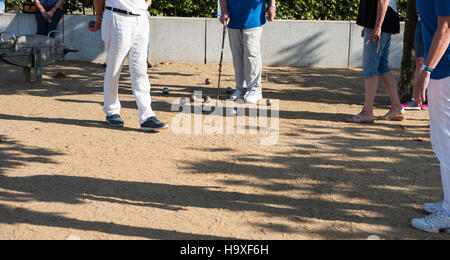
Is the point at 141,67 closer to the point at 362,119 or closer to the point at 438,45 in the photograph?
the point at 362,119

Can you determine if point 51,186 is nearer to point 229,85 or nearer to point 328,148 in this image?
point 328,148

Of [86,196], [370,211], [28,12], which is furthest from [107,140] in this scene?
[28,12]

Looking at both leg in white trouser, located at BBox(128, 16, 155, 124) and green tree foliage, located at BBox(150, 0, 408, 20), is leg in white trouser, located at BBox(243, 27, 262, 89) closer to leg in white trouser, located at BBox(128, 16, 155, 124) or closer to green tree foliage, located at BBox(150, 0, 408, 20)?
leg in white trouser, located at BBox(128, 16, 155, 124)

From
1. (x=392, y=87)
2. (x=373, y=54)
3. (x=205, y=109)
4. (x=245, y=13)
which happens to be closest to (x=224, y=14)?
(x=245, y=13)

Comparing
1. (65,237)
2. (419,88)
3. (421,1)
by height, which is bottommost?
(65,237)

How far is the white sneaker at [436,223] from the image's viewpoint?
4215 millimetres

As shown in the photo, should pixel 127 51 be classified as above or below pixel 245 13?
below

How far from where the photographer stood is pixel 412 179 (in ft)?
17.7

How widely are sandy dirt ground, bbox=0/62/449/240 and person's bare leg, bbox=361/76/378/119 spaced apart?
0.23 m

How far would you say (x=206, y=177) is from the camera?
5.38m

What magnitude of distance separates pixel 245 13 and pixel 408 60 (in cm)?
259

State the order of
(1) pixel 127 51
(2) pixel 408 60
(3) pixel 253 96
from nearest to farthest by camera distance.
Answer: (1) pixel 127 51, (3) pixel 253 96, (2) pixel 408 60

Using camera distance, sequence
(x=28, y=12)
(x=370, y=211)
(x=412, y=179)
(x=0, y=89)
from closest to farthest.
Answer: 1. (x=370, y=211)
2. (x=412, y=179)
3. (x=0, y=89)
4. (x=28, y=12)

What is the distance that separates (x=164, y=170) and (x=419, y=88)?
246cm
